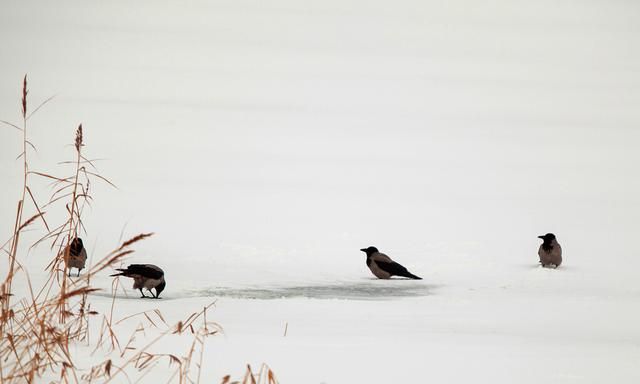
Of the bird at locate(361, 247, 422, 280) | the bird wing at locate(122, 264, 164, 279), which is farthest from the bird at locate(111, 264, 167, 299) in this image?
the bird at locate(361, 247, 422, 280)

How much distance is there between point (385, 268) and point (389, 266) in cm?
5

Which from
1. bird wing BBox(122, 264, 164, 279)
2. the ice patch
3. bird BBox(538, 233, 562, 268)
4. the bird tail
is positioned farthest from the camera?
bird BBox(538, 233, 562, 268)

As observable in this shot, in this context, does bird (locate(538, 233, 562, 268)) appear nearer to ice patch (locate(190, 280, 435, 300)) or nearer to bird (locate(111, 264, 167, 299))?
ice patch (locate(190, 280, 435, 300))

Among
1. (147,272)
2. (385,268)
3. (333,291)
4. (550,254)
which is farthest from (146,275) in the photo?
(550,254)

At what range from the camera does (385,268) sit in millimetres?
8344

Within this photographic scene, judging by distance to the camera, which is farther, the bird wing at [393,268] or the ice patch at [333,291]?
the bird wing at [393,268]

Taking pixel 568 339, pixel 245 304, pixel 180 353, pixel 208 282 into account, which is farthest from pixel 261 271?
pixel 180 353

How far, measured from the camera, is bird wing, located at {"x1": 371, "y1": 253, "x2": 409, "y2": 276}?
8.34 meters

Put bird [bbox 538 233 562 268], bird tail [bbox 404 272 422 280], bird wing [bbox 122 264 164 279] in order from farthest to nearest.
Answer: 1. bird [bbox 538 233 562 268]
2. bird tail [bbox 404 272 422 280]
3. bird wing [bbox 122 264 164 279]

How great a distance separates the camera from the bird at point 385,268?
27.2 feet

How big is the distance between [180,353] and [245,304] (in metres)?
2.38

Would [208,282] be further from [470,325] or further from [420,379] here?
[420,379]

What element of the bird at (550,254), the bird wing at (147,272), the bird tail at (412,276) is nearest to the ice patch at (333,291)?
the bird tail at (412,276)

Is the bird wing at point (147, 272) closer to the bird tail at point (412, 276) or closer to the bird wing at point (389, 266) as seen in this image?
the bird wing at point (389, 266)
